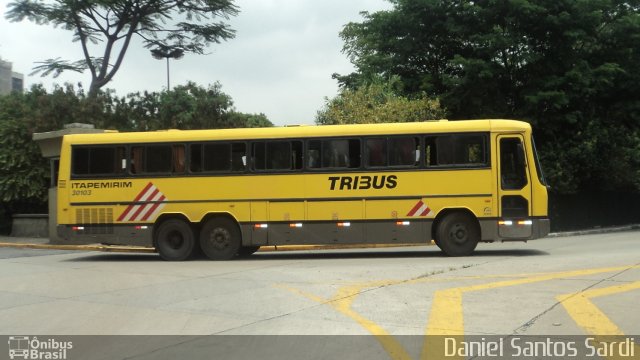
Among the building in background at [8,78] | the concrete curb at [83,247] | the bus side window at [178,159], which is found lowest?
the concrete curb at [83,247]

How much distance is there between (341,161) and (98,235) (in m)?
6.33

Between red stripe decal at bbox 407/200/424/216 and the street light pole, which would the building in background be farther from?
red stripe decal at bbox 407/200/424/216

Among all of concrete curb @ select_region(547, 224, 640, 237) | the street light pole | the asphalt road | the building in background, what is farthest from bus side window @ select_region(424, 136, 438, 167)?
the building in background

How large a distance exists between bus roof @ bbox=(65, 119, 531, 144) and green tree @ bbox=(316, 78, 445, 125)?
8664 millimetres

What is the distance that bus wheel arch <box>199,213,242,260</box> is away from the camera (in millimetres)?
14930

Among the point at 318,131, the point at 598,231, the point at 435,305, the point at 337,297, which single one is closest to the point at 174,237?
the point at 318,131

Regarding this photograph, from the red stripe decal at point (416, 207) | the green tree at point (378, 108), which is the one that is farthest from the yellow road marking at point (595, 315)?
the green tree at point (378, 108)

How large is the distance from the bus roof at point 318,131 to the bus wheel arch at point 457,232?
1977 millimetres

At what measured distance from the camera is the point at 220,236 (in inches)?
589

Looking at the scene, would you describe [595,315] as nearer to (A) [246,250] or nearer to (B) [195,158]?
(B) [195,158]

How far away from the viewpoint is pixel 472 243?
1434cm

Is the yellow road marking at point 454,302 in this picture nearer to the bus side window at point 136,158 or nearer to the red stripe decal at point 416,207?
the red stripe decal at point 416,207

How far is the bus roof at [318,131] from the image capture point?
14.4 meters

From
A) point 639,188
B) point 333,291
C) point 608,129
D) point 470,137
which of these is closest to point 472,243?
point 470,137
